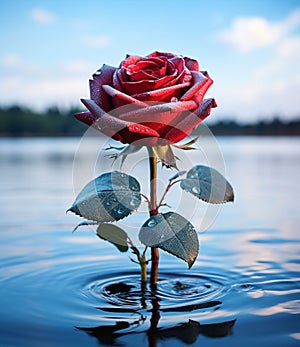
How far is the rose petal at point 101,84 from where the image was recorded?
1061 millimetres

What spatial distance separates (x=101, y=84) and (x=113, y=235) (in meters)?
0.36

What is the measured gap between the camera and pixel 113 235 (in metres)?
1.21

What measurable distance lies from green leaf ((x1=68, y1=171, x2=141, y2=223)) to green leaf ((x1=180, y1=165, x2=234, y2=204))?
12 cm

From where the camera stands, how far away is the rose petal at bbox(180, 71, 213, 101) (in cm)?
104

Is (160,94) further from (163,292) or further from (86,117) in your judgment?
(163,292)

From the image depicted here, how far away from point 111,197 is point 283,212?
1936mm

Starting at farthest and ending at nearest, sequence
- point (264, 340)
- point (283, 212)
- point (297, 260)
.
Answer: point (283, 212)
point (297, 260)
point (264, 340)

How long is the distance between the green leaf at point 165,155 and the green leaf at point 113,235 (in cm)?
24

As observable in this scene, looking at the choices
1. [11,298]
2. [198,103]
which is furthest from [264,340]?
[11,298]

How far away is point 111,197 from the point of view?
1068mm

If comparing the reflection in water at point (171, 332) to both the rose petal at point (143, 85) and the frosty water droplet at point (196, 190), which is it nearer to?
the frosty water droplet at point (196, 190)

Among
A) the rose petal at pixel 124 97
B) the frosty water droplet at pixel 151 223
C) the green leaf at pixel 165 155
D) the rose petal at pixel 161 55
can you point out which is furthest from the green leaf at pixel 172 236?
the rose petal at pixel 161 55

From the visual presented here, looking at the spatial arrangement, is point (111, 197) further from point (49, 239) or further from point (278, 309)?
point (49, 239)

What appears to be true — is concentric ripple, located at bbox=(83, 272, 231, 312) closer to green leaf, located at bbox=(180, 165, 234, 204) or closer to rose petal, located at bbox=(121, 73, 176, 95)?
green leaf, located at bbox=(180, 165, 234, 204)
